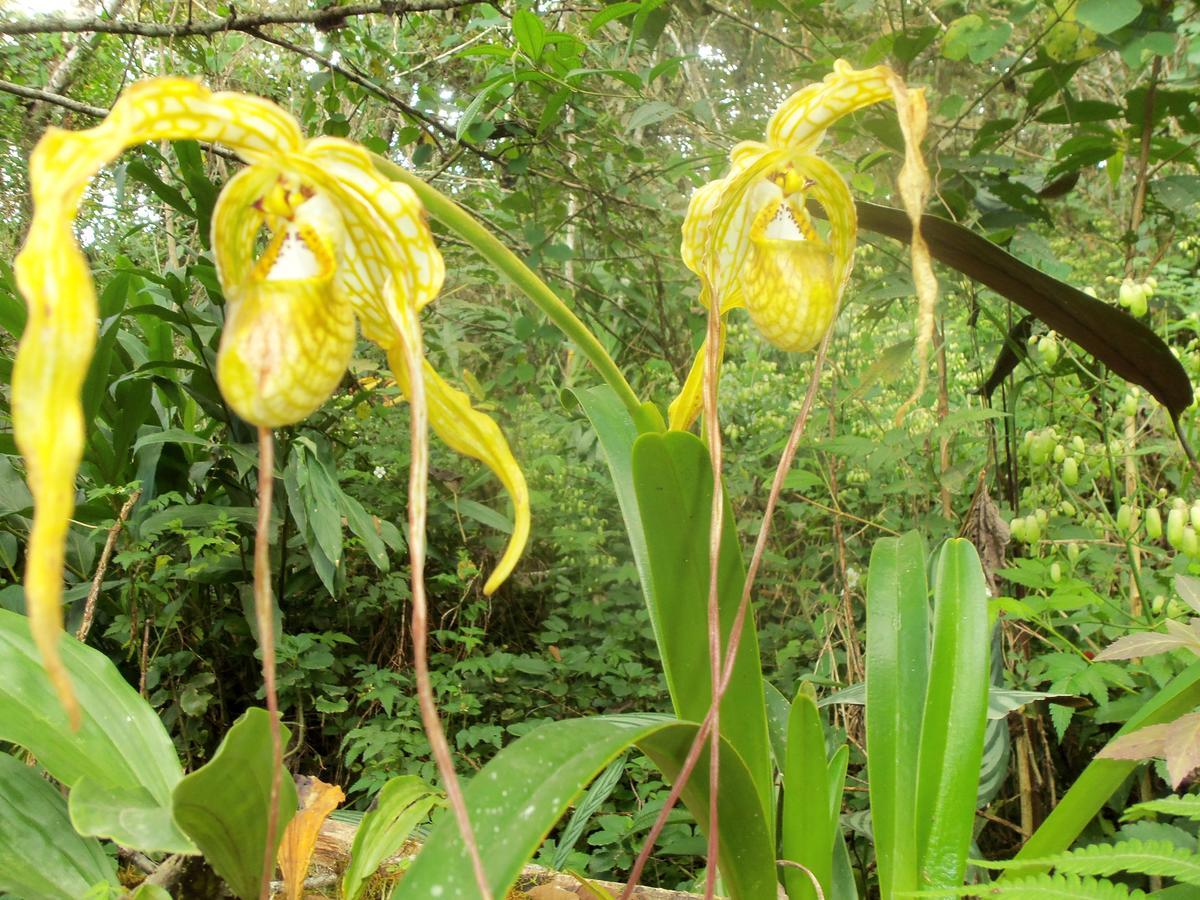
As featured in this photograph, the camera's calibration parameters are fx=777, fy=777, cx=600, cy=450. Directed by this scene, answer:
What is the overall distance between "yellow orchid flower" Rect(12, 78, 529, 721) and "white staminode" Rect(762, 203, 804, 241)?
12.1 inches

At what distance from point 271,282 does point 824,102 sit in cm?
42

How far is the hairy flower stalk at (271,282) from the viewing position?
30 cm

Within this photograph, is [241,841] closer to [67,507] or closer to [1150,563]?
[67,507]

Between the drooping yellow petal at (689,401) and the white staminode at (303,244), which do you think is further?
the drooping yellow petal at (689,401)

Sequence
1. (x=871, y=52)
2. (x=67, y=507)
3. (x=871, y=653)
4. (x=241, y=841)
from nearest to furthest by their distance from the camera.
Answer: (x=67, y=507) → (x=241, y=841) → (x=871, y=653) → (x=871, y=52)

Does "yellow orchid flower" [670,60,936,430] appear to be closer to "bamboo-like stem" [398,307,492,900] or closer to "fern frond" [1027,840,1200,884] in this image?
"bamboo-like stem" [398,307,492,900]

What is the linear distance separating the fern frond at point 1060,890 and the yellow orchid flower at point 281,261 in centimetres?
41

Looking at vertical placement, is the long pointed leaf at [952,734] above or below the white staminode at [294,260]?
below

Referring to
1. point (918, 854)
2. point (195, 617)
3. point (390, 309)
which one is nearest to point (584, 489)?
point (195, 617)

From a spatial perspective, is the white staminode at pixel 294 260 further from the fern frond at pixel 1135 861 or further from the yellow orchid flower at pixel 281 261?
the fern frond at pixel 1135 861

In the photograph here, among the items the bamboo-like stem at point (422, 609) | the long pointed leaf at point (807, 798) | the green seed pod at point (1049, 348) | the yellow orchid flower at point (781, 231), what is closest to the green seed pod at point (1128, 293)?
the green seed pod at point (1049, 348)

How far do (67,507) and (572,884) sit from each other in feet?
2.63

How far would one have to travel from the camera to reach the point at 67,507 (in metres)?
0.29

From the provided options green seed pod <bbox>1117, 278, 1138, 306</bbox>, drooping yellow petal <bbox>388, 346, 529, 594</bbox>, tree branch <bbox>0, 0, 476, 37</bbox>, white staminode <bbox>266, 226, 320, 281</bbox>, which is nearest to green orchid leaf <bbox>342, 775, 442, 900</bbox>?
drooping yellow petal <bbox>388, 346, 529, 594</bbox>
